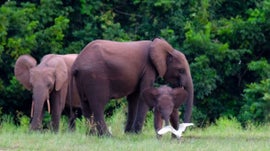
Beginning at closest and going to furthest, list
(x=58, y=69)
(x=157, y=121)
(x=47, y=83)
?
(x=157, y=121)
(x=47, y=83)
(x=58, y=69)

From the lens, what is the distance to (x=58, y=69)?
16734 millimetres

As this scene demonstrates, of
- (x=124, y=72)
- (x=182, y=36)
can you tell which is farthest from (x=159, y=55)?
(x=182, y=36)

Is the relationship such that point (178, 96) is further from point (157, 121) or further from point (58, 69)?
point (58, 69)

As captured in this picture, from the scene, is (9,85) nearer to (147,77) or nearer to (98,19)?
(98,19)

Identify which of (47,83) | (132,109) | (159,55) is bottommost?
(132,109)

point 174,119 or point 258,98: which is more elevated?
point 174,119

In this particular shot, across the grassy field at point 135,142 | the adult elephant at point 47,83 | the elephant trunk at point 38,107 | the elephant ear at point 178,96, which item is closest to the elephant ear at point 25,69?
the adult elephant at point 47,83

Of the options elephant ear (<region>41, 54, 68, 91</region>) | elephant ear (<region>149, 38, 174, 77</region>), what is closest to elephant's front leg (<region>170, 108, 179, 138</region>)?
elephant ear (<region>149, 38, 174, 77</region>)

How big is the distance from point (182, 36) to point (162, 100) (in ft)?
27.2

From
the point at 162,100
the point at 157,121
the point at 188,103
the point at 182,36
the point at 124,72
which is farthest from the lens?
the point at 182,36

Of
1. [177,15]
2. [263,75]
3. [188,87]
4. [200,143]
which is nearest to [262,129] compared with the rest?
[188,87]

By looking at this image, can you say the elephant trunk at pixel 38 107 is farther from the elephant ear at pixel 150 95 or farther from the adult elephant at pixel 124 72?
the elephant ear at pixel 150 95

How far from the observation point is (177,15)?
22.1 m

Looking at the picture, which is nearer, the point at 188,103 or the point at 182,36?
the point at 188,103
